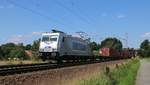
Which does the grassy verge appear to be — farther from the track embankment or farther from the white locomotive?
the white locomotive

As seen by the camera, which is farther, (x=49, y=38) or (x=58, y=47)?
(x=49, y=38)

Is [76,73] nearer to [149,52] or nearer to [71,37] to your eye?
[71,37]

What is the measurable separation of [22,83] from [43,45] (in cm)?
2417

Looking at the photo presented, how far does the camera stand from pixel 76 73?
2673cm

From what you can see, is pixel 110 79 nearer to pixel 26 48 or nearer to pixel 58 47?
pixel 58 47

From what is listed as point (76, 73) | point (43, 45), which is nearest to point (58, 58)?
point (43, 45)

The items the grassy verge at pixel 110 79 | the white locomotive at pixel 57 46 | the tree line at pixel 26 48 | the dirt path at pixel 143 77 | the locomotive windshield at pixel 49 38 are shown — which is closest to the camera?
the grassy verge at pixel 110 79

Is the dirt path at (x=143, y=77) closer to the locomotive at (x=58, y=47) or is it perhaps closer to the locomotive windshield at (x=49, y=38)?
the locomotive at (x=58, y=47)

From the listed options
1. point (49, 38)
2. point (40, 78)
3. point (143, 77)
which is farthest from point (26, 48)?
point (40, 78)

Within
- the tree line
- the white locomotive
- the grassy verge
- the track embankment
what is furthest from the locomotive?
the grassy verge

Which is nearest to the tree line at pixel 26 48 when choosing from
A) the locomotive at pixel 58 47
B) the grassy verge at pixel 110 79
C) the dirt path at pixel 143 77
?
the locomotive at pixel 58 47

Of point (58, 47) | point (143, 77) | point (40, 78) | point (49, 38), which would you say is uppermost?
point (49, 38)

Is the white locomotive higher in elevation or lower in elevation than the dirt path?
higher

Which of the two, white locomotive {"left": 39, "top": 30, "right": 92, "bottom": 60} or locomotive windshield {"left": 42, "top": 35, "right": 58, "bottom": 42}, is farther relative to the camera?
locomotive windshield {"left": 42, "top": 35, "right": 58, "bottom": 42}
